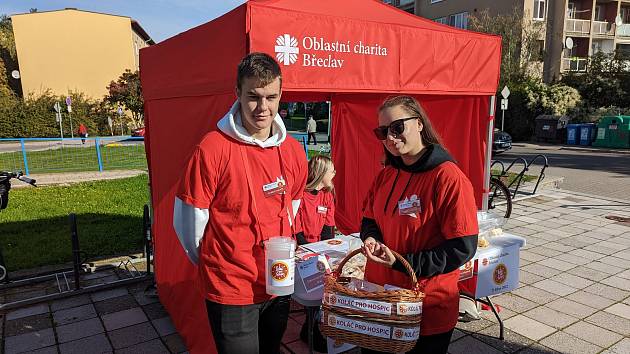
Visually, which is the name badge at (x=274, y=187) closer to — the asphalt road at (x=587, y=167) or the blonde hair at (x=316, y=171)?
the blonde hair at (x=316, y=171)

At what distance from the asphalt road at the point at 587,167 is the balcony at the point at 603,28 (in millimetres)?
16498

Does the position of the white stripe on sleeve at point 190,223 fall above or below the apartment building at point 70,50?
below

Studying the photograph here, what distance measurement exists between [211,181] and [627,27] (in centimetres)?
4079

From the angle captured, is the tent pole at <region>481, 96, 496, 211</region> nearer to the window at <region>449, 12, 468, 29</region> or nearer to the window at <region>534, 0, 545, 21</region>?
the window at <region>534, 0, 545, 21</region>

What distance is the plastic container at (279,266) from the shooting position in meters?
1.95

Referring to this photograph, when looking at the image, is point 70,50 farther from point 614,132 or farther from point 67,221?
point 614,132

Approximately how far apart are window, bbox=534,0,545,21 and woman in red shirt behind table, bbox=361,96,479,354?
34.8 meters

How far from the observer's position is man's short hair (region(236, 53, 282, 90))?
72.2 inches

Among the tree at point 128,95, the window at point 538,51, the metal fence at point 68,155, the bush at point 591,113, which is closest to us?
the metal fence at point 68,155

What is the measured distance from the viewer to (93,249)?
235 inches

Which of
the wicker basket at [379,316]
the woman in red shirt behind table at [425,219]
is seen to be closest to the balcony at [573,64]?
the woman in red shirt behind table at [425,219]

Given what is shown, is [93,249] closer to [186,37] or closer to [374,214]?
[186,37]

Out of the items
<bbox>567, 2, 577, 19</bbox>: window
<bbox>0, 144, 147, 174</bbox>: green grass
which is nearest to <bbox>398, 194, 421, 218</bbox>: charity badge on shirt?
<bbox>0, 144, 147, 174</bbox>: green grass

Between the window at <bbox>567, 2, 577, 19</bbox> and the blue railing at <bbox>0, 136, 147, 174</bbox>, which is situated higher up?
the window at <bbox>567, 2, 577, 19</bbox>
